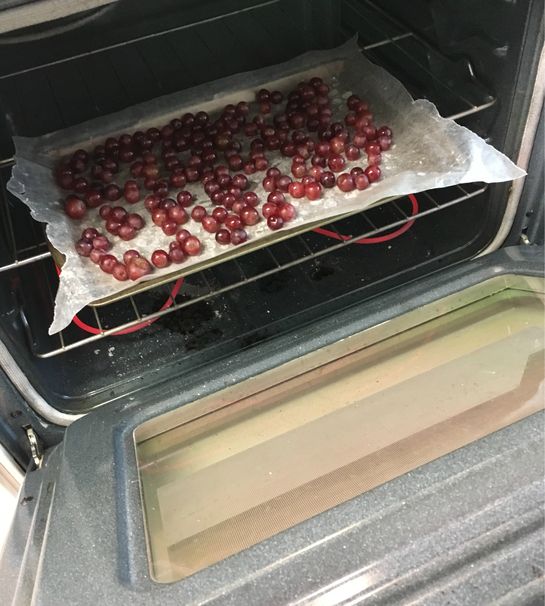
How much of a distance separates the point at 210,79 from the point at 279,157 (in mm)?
316

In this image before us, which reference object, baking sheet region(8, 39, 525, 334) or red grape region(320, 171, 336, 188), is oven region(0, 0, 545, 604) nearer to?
baking sheet region(8, 39, 525, 334)

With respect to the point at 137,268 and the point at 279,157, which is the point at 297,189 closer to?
the point at 279,157

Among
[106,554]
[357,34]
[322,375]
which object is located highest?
[357,34]

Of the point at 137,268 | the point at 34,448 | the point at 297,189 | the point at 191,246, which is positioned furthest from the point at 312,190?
the point at 34,448

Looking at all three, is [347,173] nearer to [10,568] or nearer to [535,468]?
[535,468]

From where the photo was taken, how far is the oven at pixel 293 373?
2.32ft

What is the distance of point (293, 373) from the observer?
41.3 inches

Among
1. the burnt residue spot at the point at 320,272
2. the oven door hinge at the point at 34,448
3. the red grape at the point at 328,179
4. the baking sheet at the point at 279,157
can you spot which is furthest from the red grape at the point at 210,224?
the oven door hinge at the point at 34,448

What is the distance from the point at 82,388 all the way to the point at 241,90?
31.9 inches

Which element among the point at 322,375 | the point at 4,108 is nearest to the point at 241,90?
the point at 4,108

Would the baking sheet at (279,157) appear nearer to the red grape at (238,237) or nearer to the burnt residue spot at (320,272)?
the red grape at (238,237)

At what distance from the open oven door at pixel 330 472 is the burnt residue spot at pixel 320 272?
1.14 ft

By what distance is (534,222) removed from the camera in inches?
47.9

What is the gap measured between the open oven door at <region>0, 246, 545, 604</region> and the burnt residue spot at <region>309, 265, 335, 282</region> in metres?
0.35
